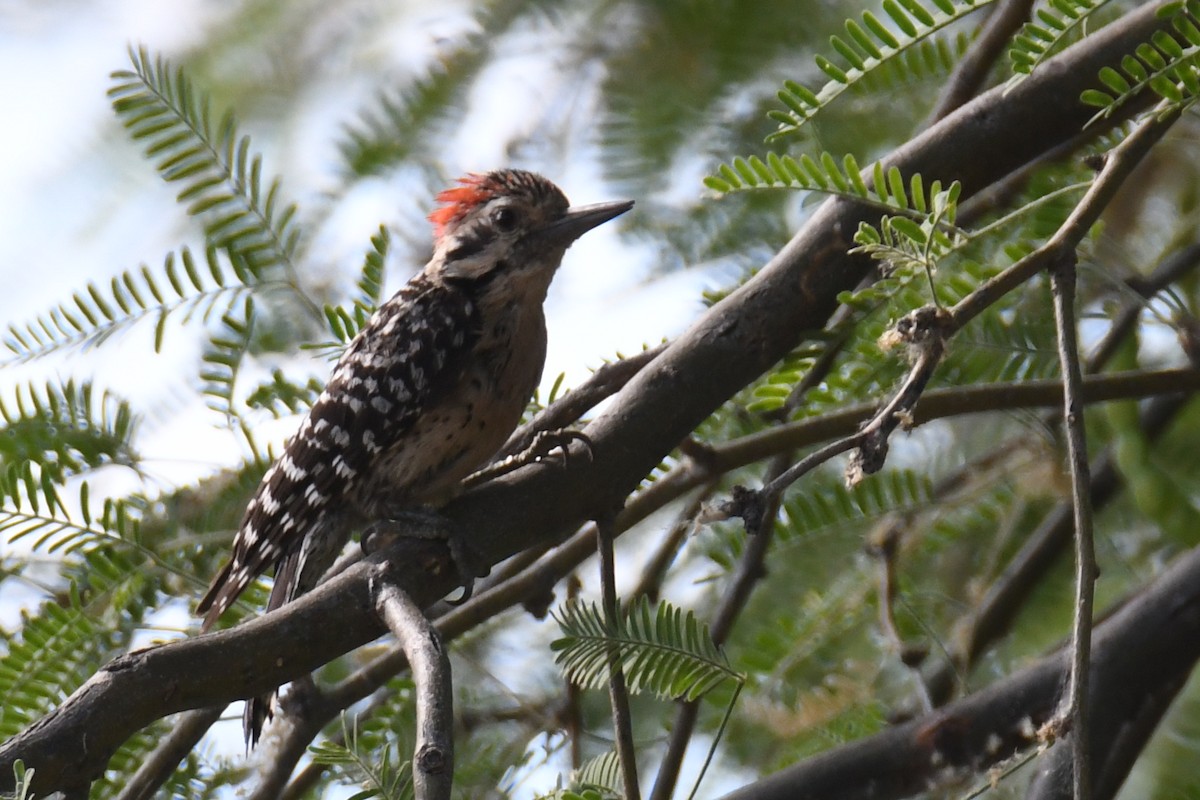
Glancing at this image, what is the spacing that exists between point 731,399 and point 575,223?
0.97 metres

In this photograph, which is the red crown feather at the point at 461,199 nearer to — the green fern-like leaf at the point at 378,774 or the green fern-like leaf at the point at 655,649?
the green fern-like leaf at the point at 655,649

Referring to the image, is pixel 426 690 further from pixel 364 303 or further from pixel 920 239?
pixel 364 303

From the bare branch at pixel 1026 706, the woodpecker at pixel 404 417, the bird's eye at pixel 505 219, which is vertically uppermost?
the bird's eye at pixel 505 219

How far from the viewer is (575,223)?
12.8 feet

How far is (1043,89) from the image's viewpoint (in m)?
→ 3.01

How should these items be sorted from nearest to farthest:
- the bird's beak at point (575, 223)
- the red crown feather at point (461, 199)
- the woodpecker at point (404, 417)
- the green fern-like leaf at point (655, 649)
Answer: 1. the green fern-like leaf at point (655, 649)
2. the woodpecker at point (404, 417)
3. the bird's beak at point (575, 223)
4. the red crown feather at point (461, 199)

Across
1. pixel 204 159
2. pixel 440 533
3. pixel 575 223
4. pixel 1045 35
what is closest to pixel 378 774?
pixel 440 533

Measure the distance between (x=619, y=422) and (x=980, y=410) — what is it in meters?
0.82

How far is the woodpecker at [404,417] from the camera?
140 inches

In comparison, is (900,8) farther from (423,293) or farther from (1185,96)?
(423,293)

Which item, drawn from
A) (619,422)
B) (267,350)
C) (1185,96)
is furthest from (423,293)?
(1185,96)

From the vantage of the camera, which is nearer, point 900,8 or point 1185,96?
point 1185,96

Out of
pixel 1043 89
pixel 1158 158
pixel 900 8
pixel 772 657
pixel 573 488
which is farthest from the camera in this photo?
pixel 1158 158

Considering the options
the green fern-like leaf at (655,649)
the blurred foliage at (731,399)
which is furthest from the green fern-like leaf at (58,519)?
the green fern-like leaf at (655,649)
